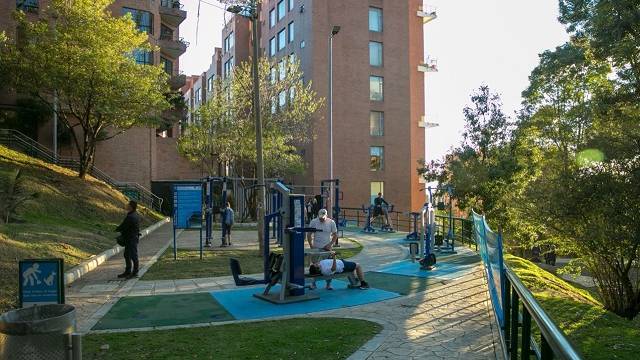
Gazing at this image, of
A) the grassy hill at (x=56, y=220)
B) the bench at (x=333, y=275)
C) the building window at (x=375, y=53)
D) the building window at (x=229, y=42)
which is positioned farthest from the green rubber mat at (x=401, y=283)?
the building window at (x=229, y=42)

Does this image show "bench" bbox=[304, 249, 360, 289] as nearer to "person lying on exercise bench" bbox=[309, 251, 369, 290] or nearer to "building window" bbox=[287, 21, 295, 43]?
"person lying on exercise bench" bbox=[309, 251, 369, 290]

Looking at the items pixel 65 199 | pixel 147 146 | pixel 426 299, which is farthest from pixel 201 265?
pixel 147 146

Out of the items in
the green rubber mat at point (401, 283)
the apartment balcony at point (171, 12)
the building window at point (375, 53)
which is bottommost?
the green rubber mat at point (401, 283)

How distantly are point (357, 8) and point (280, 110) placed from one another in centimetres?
1661

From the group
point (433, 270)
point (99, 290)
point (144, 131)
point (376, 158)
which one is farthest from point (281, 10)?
point (99, 290)

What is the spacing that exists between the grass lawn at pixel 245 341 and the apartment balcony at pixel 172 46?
40.0 metres

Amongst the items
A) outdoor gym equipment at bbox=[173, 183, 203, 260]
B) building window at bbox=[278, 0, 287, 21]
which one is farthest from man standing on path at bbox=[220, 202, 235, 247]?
building window at bbox=[278, 0, 287, 21]

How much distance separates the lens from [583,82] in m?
22.8

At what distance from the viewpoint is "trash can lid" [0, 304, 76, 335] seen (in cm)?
410

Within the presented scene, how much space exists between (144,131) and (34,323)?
3661 cm

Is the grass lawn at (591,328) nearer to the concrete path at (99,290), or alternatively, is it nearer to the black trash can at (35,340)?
the black trash can at (35,340)

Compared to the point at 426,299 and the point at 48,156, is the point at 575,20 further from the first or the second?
the point at 48,156

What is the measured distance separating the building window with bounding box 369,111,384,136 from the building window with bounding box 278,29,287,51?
10313 millimetres

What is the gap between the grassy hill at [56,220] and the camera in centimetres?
1095
